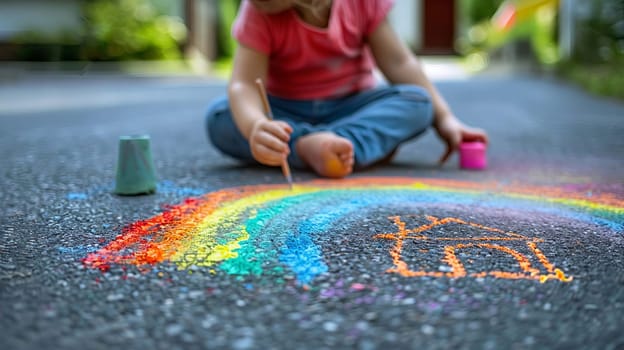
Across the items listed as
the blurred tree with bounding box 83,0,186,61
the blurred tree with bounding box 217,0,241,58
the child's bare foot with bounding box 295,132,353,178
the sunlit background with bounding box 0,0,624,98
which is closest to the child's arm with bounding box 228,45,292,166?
the child's bare foot with bounding box 295,132,353,178

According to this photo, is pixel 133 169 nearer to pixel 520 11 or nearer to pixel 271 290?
pixel 271 290

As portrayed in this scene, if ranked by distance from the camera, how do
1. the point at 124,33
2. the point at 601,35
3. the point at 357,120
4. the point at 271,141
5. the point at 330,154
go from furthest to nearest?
the point at 124,33, the point at 601,35, the point at 357,120, the point at 330,154, the point at 271,141

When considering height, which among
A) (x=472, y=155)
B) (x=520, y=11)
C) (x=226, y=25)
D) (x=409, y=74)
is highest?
(x=520, y=11)

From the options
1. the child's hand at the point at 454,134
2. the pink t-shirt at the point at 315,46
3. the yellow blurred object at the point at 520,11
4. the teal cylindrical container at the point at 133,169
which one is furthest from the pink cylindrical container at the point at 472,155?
the yellow blurred object at the point at 520,11

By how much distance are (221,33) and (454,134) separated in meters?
11.2

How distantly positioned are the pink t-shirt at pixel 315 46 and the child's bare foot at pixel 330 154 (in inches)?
12.0

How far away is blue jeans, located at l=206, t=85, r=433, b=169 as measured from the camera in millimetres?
1953

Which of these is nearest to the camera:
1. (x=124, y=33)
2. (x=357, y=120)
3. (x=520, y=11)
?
(x=357, y=120)

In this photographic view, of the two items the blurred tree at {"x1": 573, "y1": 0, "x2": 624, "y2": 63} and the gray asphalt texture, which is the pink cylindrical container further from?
the blurred tree at {"x1": 573, "y1": 0, "x2": 624, "y2": 63}

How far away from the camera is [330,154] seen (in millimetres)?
1771

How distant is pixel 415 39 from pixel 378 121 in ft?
41.5

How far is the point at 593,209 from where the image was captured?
1.49m

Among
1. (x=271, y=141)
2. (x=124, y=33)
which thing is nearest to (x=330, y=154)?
(x=271, y=141)

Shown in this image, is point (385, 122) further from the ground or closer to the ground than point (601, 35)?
closer to the ground
